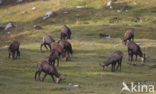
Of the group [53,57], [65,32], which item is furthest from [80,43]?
[53,57]

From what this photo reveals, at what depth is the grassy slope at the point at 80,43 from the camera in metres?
26.4

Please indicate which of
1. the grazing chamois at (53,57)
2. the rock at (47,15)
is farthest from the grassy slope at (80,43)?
the rock at (47,15)

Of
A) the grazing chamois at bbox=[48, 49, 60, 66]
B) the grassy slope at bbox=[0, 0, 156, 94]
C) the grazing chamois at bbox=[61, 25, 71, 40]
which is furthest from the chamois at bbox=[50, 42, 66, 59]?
the grazing chamois at bbox=[61, 25, 71, 40]

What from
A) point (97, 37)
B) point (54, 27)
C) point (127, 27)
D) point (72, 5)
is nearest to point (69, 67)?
point (97, 37)

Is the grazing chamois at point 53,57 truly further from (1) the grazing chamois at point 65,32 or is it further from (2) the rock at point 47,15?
(2) the rock at point 47,15

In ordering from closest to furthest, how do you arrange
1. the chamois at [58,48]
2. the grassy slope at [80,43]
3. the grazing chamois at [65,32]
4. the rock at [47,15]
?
the grassy slope at [80,43], the chamois at [58,48], the grazing chamois at [65,32], the rock at [47,15]

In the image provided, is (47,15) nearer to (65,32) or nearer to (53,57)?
(65,32)

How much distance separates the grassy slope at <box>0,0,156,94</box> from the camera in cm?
2644

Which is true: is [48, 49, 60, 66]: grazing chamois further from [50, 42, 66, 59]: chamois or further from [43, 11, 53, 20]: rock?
[43, 11, 53, 20]: rock

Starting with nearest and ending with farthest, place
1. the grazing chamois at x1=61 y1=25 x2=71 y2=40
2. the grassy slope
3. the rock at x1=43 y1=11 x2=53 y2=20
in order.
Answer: the grassy slope < the grazing chamois at x1=61 y1=25 x2=71 y2=40 < the rock at x1=43 y1=11 x2=53 y2=20

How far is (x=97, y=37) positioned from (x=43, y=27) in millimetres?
14001

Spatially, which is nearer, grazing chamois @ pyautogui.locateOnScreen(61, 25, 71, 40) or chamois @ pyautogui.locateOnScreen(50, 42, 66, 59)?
chamois @ pyautogui.locateOnScreen(50, 42, 66, 59)

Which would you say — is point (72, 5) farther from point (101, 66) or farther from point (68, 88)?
point (68, 88)

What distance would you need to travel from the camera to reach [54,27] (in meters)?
64.6
